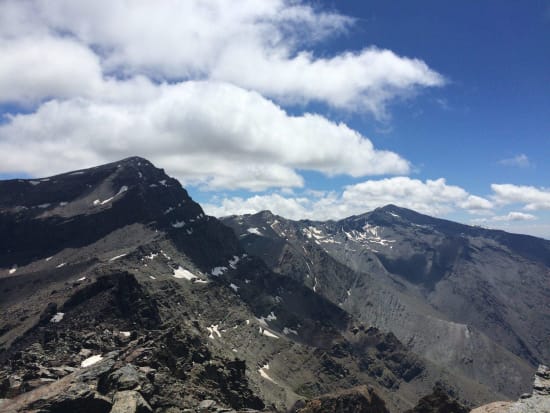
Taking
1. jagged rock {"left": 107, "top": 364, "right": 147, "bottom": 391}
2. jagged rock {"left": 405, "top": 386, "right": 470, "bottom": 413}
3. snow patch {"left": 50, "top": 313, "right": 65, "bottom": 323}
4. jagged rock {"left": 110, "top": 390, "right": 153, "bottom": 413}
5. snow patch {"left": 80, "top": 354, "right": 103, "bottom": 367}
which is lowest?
A: snow patch {"left": 50, "top": 313, "right": 65, "bottom": 323}

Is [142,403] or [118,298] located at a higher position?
[142,403]

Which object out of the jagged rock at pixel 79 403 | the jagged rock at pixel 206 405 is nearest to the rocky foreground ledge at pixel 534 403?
the jagged rock at pixel 206 405

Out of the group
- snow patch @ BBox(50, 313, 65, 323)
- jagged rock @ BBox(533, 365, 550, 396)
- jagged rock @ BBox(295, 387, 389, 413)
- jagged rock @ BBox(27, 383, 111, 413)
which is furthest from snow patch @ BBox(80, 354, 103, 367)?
snow patch @ BBox(50, 313, 65, 323)

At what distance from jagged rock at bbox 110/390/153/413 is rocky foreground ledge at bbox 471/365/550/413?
37.2 meters

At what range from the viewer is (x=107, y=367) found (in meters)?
50.9

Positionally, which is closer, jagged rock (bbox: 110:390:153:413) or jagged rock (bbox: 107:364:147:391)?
jagged rock (bbox: 110:390:153:413)

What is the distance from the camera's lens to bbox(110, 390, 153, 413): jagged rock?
134ft

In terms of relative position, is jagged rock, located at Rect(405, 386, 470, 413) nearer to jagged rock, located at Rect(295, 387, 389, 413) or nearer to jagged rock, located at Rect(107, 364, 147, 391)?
jagged rock, located at Rect(295, 387, 389, 413)

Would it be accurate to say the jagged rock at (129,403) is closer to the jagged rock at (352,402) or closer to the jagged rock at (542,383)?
the jagged rock at (542,383)

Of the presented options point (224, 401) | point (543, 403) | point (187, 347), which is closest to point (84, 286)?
point (187, 347)

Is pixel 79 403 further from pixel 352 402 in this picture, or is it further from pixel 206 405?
pixel 352 402

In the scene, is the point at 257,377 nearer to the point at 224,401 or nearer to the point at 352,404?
the point at 352,404

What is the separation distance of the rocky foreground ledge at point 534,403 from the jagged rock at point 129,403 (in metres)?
37.2

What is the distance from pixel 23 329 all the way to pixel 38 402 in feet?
480
